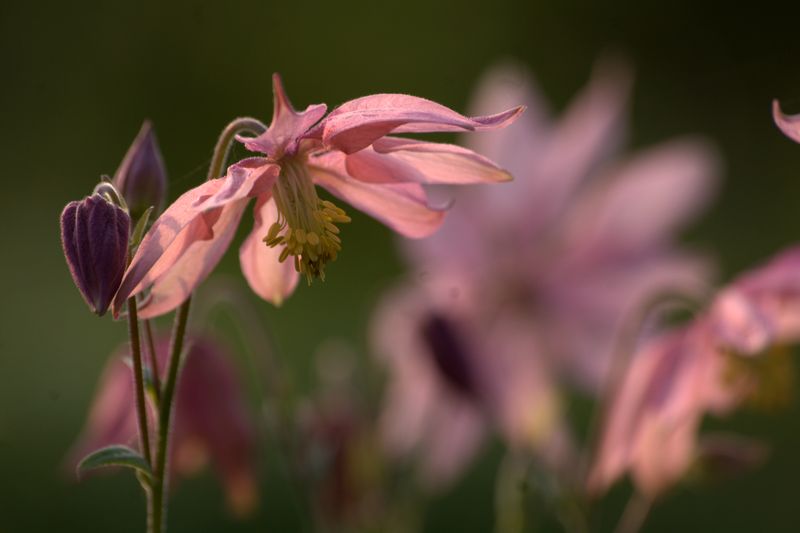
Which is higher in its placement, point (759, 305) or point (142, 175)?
point (142, 175)

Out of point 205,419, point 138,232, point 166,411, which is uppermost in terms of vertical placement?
point 138,232

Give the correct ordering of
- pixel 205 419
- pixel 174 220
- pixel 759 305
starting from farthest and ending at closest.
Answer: pixel 205 419, pixel 759 305, pixel 174 220

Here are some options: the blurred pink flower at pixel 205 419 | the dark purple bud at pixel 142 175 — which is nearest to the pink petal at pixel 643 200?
the blurred pink flower at pixel 205 419

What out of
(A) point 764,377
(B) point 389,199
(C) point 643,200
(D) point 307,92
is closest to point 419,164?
(B) point 389,199

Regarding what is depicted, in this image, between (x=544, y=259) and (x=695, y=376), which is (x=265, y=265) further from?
(x=544, y=259)

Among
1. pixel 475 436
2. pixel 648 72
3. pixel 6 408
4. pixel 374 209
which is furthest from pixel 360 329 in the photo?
pixel 648 72

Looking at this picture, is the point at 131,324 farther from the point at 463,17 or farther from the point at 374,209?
the point at 463,17
